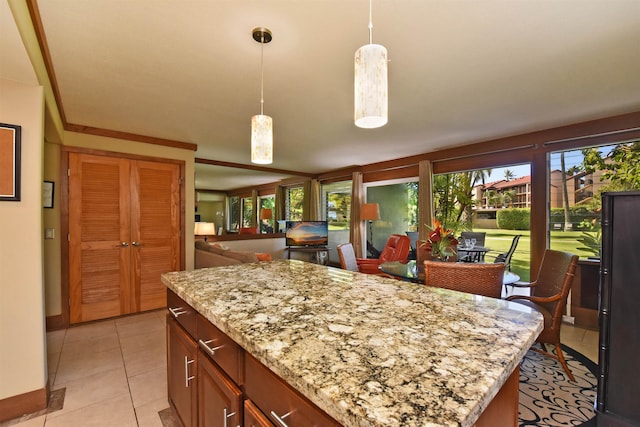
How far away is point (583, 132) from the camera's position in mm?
3205

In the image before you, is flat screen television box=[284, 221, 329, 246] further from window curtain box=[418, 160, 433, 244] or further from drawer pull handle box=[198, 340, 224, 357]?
drawer pull handle box=[198, 340, 224, 357]

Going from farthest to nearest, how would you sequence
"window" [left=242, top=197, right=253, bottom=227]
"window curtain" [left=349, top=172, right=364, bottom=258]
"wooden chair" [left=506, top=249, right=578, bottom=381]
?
"window" [left=242, top=197, right=253, bottom=227] < "window curtain" [left=349, top=172, right=364, bottom=258] < "wooden chair" [left=506, top=249, right=578, bottom=381]

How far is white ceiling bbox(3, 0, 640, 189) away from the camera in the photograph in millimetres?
1522

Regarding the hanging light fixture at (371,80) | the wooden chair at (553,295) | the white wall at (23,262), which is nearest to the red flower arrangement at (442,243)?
the wooden chair at (553,295)

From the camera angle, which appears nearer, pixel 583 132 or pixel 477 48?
pixel 477 48

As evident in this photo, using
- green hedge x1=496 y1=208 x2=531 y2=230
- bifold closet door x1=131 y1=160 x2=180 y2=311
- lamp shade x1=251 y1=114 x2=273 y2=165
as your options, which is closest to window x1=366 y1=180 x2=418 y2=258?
green hedge x1=496 y1=208 x2=531 y2=230

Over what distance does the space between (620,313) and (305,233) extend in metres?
4.80

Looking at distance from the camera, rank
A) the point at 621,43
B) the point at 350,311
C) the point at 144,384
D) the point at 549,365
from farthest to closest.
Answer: the point at 549,365 → the point at 144,384 → the point at 621,43 → the point at 350,311

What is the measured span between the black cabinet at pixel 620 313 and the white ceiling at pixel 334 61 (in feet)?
3.50

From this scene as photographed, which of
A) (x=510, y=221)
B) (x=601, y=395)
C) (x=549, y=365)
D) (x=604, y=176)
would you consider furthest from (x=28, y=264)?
(x=604, y=176)

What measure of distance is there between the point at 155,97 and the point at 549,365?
167 inches

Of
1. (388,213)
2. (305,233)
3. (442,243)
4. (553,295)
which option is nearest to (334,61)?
(442,243)

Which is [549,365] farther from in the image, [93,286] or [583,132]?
[93,286]

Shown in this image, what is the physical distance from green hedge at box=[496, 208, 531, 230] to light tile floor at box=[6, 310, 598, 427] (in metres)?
1.31
